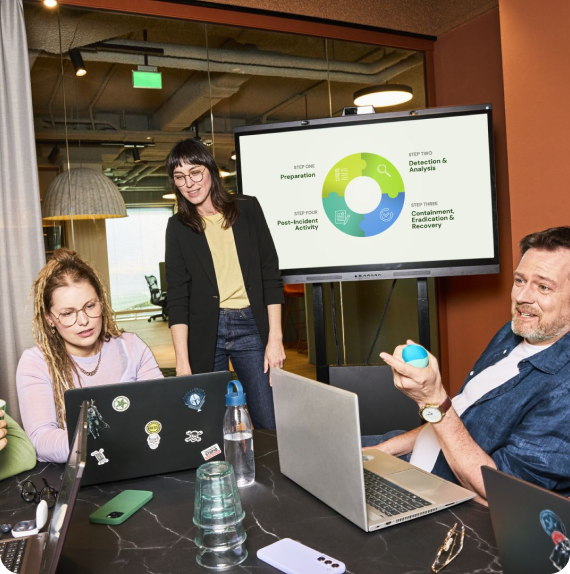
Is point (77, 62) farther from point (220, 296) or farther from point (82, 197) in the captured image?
point (220, 296)

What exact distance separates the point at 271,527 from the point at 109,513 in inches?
12.9

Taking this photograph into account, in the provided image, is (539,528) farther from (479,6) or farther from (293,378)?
(479,6)

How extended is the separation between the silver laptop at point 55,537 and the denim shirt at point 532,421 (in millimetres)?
917

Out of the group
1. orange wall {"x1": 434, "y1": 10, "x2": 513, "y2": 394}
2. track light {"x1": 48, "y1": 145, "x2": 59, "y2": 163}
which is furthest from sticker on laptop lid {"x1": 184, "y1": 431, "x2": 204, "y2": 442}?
orange wall {"x1": 434, "y1": 10, "x2": 513, "y2": 394}

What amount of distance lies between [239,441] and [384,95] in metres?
3.22

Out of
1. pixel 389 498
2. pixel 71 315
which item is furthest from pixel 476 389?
pixel 71 315

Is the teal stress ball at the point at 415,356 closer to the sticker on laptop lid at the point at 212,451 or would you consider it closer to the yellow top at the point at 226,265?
the sticker on laptop lid at the point at 212,451

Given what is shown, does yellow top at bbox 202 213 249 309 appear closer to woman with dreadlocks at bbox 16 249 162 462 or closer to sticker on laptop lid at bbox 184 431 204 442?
woman with dreadlocks at bbox 16 249 162 462

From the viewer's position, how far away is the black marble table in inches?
37.9

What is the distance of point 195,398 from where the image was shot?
4.49ft

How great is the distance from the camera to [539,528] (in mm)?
682

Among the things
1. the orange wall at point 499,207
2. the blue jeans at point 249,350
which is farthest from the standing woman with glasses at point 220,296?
the orange wall at point 499,207

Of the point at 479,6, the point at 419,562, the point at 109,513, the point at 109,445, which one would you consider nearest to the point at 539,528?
the point at 419,562

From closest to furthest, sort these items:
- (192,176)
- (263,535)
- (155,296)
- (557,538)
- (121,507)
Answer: (557,538) < (263,535) < (121,507) < (192,176) < (155,296)
